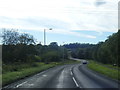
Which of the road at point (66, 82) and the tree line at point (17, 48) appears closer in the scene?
the road at point (66, 82)

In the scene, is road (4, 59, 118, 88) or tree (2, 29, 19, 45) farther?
tree (2, 29, 19, 45)

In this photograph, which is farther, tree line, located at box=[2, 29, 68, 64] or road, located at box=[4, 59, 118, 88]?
tree line, located at box=[2, 29, 68, 64]

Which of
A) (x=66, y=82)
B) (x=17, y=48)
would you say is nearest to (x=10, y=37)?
(x=17, y=48)

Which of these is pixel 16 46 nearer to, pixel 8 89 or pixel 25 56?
pixel 25 56

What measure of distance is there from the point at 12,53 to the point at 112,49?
21241mm

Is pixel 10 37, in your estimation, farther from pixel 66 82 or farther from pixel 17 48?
pixel 66 82

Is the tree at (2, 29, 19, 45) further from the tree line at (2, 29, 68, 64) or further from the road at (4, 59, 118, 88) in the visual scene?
the road at (4, 59, 118, 88)

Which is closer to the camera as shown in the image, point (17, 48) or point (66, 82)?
point (66, 82)

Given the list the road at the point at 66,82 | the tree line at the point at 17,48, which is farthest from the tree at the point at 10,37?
the road at the point at 66,82

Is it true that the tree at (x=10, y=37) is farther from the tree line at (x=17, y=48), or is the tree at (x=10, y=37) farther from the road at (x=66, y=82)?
the road at (x=66, y=82)

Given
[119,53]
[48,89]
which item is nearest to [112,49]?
[119,53]

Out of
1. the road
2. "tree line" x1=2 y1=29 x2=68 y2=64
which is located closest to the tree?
"tree line" x1=2 y1=29 x2=68 y2=64

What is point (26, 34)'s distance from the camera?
66.8 meters

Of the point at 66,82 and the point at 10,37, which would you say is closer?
the point at 66,82
